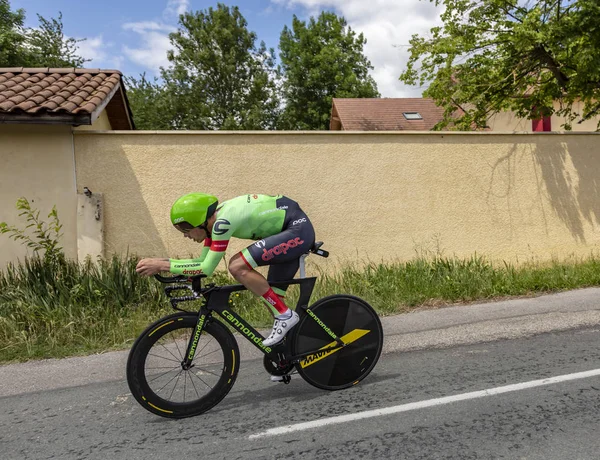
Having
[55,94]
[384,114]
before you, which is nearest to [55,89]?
[55,94]

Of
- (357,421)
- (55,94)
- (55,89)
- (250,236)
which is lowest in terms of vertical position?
(357,421)

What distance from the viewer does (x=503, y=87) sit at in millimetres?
12164

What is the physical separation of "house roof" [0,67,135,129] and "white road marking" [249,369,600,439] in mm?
5676

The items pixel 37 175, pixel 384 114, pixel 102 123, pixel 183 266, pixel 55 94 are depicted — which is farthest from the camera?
Answer: pixel 384 114

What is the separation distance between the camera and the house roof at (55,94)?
687cm

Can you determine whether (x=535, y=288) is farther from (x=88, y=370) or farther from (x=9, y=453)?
→ (x=9, y=453)

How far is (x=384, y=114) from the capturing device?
2728 cm

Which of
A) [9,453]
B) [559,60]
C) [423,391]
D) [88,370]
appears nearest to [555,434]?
[423,391]

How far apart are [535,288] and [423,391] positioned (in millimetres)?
4080

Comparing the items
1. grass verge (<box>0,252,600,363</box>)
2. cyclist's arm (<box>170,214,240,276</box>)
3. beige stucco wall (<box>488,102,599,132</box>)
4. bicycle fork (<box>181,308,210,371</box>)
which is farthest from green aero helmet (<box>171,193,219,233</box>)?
beige stucco wall (<box>488,102,599,132</box>)

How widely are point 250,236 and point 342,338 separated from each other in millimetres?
1086

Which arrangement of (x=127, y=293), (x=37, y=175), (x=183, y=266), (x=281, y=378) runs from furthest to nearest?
1. (x=37, y=175)
2. (x=127, y=293)
3. (x=281, y=378)
4. (x=183, y=266)

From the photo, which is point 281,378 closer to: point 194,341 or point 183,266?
point 194,341

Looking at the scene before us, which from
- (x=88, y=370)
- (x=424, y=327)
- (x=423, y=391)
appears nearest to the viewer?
(x=423, y=391)
